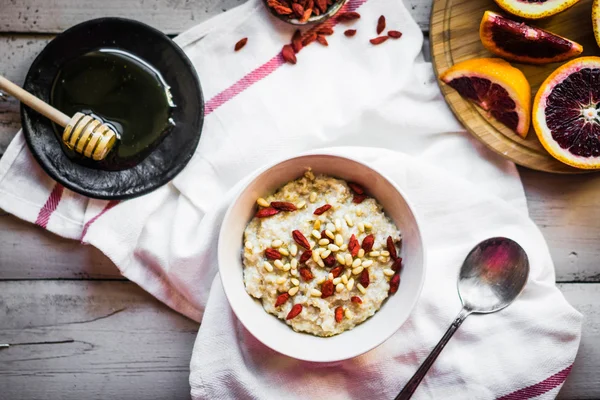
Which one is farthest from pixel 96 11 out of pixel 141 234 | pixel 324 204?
pixel 324 204

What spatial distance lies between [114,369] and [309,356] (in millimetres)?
832

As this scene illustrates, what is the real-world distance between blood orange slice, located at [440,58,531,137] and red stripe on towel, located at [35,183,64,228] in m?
1.41

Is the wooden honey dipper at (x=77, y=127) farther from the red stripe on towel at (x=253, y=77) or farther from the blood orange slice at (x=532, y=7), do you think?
the blood orange slice at (x=532, y=7)

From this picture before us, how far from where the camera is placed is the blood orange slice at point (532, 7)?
1.74 meters

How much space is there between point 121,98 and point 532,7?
1.43 metres

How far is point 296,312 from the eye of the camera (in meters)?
1.58

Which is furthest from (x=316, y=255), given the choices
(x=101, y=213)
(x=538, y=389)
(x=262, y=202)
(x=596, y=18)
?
(x=596, y=18)

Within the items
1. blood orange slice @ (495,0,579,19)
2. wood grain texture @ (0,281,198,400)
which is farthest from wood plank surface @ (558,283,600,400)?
wood grain texture @ (0,281,198,400)

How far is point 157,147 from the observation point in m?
1.83

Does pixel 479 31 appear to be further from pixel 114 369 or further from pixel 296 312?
pixel 114 369

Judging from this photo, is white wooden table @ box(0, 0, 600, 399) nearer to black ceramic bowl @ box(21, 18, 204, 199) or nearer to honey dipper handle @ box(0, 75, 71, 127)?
black ceramic bowl @ box(21, 18, 204, 199)

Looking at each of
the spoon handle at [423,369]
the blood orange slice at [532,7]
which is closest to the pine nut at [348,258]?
the spoon handle at [423,369]

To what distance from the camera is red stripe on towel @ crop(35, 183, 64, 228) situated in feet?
6.10

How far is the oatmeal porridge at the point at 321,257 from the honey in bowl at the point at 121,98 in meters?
0.51
